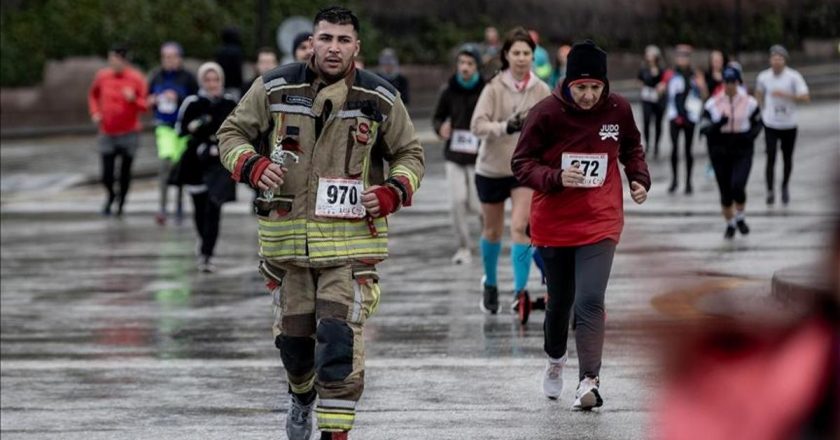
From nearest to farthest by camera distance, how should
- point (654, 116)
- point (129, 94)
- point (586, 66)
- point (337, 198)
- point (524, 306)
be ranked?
point (337, 198) → point (586, 66) → point (524, 306) → point (129, 94) → point (654, 116)

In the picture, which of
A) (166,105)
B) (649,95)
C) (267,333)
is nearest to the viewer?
(267,333)

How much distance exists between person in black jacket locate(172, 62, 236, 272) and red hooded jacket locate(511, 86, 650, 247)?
22.2 ft

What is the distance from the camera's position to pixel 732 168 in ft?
56.9

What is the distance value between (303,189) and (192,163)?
28.8ft

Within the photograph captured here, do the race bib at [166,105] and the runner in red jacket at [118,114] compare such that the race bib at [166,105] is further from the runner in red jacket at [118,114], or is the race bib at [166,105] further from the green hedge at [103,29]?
the green hedge at [103,29]

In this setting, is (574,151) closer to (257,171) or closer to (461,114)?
(257,171)

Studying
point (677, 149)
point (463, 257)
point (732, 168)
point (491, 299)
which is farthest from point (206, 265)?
point (677, 149)

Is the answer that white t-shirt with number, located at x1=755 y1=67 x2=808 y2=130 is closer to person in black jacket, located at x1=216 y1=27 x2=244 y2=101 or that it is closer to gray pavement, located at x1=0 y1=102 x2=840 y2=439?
gray pavement, located at x1=0 y1=102 x2=840 y2=439

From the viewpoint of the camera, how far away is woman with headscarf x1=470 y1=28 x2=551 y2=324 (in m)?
11.1

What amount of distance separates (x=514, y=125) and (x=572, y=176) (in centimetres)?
290

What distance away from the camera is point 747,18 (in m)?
3.37

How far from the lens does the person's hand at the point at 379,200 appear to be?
6.68m

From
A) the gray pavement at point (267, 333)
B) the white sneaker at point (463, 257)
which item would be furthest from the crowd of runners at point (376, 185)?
the white sneaker at point (463, 257)

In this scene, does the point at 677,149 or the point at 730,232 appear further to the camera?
the point at 677,149
